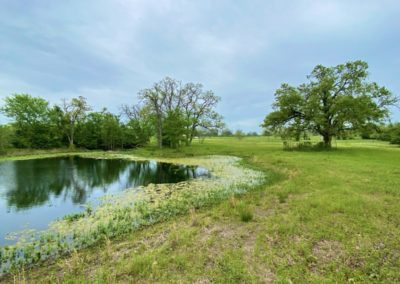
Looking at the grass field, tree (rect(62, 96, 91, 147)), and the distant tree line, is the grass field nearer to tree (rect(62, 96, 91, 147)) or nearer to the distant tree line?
the distant tree line

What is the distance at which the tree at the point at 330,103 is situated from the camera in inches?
Answer: 846

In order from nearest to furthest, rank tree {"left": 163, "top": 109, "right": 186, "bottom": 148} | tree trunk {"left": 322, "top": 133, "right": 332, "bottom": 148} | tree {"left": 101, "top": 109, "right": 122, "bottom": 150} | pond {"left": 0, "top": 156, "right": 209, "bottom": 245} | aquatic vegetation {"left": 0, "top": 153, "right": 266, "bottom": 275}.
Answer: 1. aquatic vegetation {"left": 0, "top": 153, "right": 266, "bottom": 275}
2. pond {"left": 0, "top": 156, "right": 209, "bottom": 245}
3. tree trunk {"left": 322, "top": 133, "right": 332, "bottom": 148}
4. tree {"left": 163, "top": 109, "right": 186, "bottom": 148}
5. tree {"left": 101, "top": 109, "right": 122, "bottom": 150}

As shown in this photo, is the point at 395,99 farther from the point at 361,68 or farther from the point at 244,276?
the point at 244,276

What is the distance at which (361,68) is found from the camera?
22.9 metres

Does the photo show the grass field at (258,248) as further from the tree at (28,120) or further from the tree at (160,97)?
the tree at (28,120)

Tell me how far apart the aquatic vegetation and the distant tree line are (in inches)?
842

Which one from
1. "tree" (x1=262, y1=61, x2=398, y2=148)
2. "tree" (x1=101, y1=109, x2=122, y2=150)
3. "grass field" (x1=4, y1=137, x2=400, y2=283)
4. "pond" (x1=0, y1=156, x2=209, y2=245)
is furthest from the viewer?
"tree" (x1=101, y1=109, x2=122, y2=150)

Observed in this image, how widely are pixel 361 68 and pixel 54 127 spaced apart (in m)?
51.6

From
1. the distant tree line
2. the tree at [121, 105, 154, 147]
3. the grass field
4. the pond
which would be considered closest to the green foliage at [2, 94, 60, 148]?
the distant tree line

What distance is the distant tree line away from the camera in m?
35.8

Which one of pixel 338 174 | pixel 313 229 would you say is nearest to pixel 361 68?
pixel 338 174

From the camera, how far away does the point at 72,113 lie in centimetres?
3884

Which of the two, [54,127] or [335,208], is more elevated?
[54,127]

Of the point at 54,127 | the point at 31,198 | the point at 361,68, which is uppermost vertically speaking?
the point at 361,68
